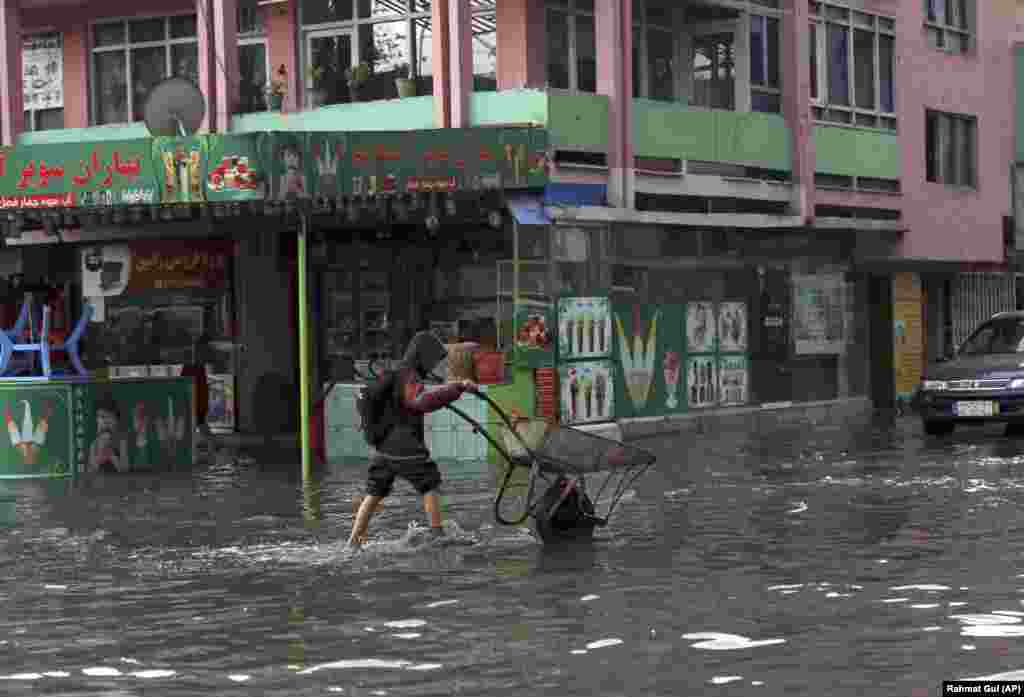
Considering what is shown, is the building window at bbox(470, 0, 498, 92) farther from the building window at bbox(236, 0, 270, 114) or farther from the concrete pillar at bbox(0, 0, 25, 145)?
the concrete pillar at bbox(0, 0, 25, 145)

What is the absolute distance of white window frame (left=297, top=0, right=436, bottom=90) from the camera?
1166 inches

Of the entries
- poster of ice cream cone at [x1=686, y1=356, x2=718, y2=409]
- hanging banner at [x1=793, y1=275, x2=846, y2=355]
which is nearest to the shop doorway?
hanging banner at [x1=793, y1=275, x2=846, y2=355]

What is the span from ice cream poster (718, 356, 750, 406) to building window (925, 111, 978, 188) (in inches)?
297

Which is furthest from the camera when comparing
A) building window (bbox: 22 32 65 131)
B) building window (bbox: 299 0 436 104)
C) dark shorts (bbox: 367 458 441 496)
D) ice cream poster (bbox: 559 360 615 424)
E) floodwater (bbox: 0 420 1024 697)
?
building window (bbox: 22 32 65 131)

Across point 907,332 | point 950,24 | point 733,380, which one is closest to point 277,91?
point 733,380

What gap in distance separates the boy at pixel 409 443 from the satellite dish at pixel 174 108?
1443cm

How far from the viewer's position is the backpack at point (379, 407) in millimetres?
14258

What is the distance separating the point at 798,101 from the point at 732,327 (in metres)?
3.76

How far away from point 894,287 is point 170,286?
43.4ft

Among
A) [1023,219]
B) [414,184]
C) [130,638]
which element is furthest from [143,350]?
[130,638]

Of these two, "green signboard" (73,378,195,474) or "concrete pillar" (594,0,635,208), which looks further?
"concrete pillar" (594,0,635,208)

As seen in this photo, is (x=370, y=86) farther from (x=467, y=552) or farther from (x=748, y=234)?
(x=467, y=552)

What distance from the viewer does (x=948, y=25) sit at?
129 ft

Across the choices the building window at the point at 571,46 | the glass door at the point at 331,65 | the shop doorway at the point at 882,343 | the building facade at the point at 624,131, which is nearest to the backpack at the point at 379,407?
the building facade at the point at 624,131
